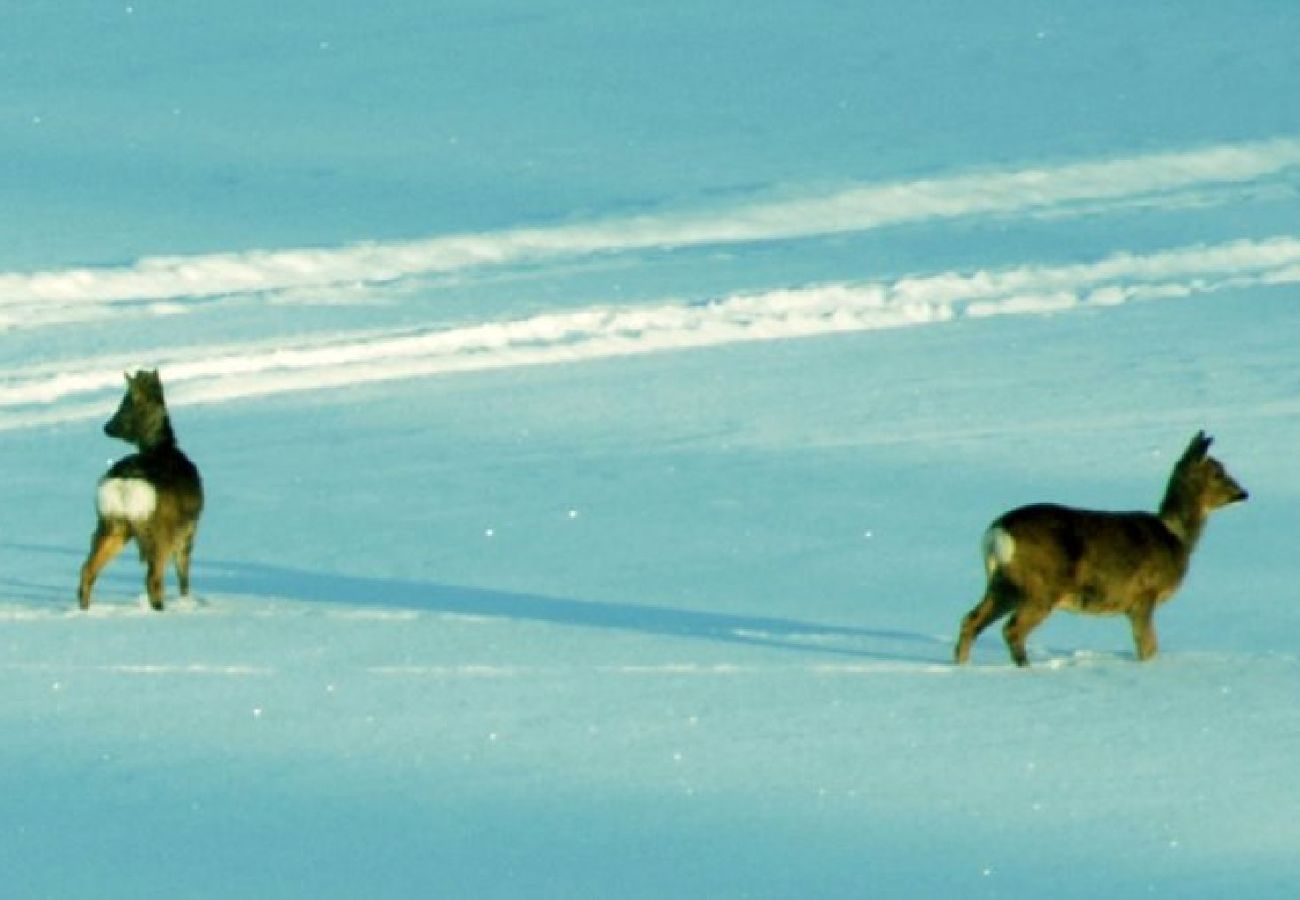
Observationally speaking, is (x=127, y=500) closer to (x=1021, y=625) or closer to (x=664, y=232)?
(x=1021, y=625)

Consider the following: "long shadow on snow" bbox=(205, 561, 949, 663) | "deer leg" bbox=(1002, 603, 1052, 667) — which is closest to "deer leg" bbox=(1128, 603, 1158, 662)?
"deer leg" bbox=(1002, 603, 1052, 667)

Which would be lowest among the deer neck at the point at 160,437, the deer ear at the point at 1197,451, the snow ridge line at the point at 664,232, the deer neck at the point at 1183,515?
the deer neck at the point at 1183,515

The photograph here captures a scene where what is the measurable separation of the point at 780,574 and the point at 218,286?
8463 mm

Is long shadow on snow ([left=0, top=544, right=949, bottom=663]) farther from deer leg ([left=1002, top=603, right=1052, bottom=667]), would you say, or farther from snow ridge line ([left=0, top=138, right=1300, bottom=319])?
snow ridge line ([left=0, top=138, right=1300, bottom=319])

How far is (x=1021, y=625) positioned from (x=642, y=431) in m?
5.39

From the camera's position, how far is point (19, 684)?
9.56 m

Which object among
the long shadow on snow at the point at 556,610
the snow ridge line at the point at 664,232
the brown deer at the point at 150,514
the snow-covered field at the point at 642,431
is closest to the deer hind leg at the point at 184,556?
the brown deer at the point at 150,514

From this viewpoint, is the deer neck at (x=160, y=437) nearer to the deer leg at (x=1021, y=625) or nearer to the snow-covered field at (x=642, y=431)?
the snow-covered field at (x=642, y=431)

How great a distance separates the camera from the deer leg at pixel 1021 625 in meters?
9.55

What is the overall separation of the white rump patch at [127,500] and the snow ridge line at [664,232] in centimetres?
787

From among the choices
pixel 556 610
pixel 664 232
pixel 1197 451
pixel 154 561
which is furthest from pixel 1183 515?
pixel 664 232

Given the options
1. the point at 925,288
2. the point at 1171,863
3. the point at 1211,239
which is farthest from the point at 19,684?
the point at 1211,239

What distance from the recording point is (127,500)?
35.1ft

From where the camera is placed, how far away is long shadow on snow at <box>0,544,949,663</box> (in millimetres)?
10297
